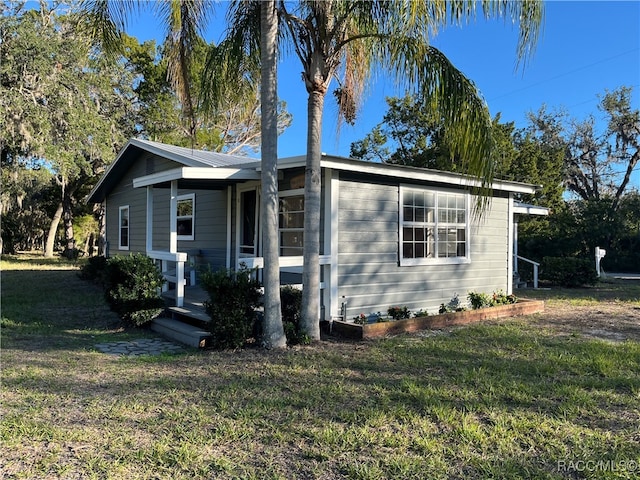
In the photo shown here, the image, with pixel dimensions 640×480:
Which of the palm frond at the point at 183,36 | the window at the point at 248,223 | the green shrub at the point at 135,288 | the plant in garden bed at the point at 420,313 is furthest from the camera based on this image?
the window at the point at 248,223

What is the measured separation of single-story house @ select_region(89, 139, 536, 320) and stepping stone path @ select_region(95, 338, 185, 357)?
1.07m

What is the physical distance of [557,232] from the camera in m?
21.4

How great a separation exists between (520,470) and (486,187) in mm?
3215

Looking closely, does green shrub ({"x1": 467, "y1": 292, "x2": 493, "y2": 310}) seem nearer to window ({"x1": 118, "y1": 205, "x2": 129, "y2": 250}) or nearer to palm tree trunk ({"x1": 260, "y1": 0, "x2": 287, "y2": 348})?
palm tree trunk ({"x1": 260, "y1": 0, "x2": 287, "y2": 348})

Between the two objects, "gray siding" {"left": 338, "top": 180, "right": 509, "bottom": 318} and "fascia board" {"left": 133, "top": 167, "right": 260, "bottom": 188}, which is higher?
"fascia board" {"left": 133, "top": 167, "right": 260, "bottom": 188}

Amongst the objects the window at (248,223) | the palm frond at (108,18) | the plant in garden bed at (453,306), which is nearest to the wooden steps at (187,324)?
the window at (248,223)

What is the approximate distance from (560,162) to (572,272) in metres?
8.78

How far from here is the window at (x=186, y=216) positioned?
11.0 m

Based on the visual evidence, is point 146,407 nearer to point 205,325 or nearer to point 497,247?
point 205,325

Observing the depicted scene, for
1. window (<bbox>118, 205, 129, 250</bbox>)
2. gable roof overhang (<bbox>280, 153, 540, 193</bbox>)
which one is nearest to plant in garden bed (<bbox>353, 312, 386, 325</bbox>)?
gable roof overhang (<bbox>280, 153, 540, 193</bbox>)

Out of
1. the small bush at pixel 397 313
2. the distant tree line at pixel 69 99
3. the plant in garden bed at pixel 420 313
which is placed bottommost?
the plant in garden bed at pixel 420 313

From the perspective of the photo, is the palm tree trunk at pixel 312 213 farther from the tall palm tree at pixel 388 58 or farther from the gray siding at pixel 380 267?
the gray siding at pixel 380 267

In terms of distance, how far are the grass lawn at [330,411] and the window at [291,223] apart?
223 centimetres

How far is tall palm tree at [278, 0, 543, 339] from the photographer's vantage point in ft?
16.8
